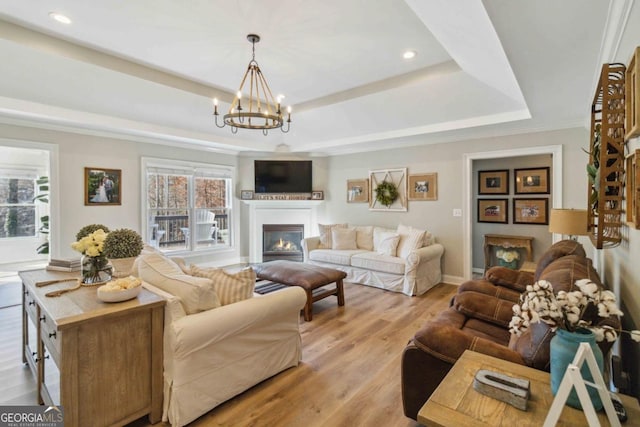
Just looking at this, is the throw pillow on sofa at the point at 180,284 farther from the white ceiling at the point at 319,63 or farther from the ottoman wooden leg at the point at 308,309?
the white ceiling at the point at 319,63

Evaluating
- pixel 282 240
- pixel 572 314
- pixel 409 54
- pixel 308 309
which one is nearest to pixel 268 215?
pixel 282 240

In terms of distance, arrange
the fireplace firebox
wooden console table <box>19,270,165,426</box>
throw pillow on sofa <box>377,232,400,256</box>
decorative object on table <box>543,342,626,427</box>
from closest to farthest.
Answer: decorative object on table <box>543,342,626,427</box>, wooden console table <box>19,270,165,426</box>, throw pillow on sofa <box>377,232,400,256</box>, the fireplace firebox

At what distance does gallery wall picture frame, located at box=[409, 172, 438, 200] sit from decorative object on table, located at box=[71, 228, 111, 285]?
467 cm

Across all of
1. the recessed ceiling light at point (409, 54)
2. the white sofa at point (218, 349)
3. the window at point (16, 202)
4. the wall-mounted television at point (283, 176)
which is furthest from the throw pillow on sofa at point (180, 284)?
the wall-mounted television at point (283, 176)

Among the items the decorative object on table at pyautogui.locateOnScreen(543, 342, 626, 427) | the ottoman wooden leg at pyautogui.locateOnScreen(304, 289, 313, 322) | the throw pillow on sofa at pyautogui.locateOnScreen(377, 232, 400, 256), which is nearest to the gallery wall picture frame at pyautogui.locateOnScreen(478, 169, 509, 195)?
the throw pillow on sofa at pyautogui.locateOnScreen(377, 232, 400, 256)

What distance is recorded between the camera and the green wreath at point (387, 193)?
5.79 metres

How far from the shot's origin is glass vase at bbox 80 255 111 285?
2195 mm

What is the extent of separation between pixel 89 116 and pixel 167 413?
4.11 m

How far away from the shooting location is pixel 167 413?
1929 millimetres

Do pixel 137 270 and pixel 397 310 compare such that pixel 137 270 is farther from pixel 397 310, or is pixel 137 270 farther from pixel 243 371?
pixel 397 310

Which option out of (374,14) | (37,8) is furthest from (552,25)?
(37,8)

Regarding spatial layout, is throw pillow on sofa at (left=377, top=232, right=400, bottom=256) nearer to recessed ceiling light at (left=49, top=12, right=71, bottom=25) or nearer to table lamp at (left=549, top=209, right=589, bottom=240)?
table lamp at (left=549, top=209, right=589, bottom=240)

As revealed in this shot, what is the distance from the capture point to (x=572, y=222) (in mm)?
2998

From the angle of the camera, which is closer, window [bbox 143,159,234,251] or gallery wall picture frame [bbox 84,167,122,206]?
gallery wall picture frame [bbox 84,167,122,206]
